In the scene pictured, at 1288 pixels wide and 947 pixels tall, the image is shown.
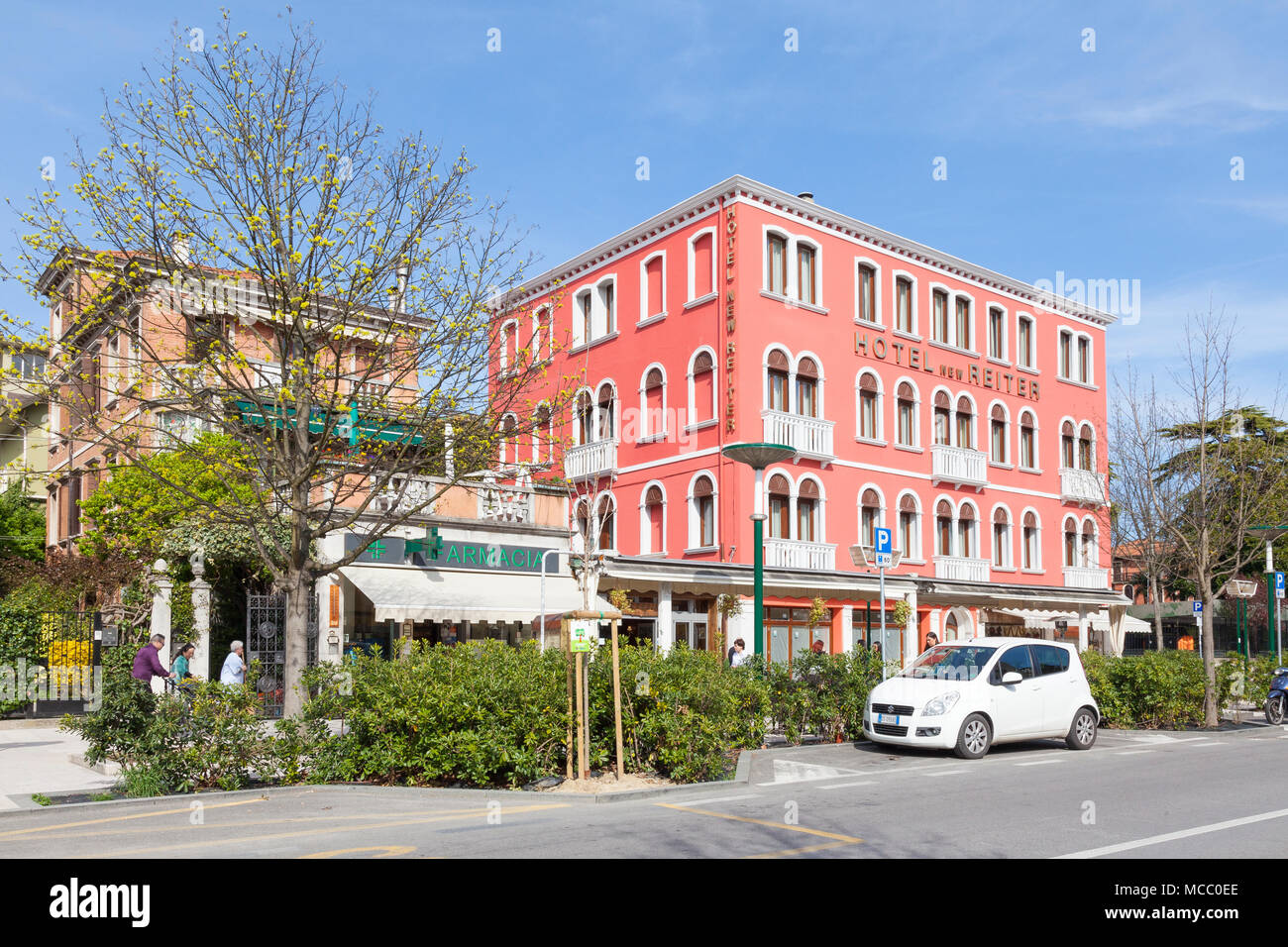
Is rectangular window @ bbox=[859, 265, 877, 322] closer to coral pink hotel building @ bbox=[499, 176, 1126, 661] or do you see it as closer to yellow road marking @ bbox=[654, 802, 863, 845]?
coral pink hotel building @ bbox=[499, 176, 1126, 661]

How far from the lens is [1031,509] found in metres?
37.4

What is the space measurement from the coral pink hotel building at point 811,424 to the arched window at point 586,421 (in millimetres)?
75

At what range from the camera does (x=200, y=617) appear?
842 inches

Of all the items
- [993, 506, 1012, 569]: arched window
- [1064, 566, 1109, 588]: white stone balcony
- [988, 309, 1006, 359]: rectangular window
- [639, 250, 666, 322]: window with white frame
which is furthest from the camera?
[1064, 566, 1109, 588]: white stone balcony

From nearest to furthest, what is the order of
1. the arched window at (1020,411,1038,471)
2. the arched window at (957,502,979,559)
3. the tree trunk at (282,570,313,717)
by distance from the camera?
the tree trunk at (282,570,313,717)
the arched window at (957,502,979,559)
the arched window at (1020,411,1038,471)

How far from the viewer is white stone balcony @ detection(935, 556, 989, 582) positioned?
33188 millimetres

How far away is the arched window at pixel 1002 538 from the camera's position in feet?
119

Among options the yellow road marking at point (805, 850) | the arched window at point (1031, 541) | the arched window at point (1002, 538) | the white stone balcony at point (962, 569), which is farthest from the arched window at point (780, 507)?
the yellow road marking at point (805, 850)

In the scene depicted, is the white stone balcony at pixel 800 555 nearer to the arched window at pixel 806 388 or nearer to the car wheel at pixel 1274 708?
the arched window at pixel 806 388

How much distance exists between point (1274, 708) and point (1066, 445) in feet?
57.2

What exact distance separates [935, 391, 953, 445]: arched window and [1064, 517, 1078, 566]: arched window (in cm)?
722

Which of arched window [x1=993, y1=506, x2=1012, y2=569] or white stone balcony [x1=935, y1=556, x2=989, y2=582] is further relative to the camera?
arched window [x1=993, y1=506, x2=1012, y2=569]

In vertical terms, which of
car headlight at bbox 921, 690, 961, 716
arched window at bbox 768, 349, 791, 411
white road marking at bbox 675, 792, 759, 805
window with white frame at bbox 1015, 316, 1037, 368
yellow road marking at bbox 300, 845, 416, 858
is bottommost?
white road marking at bbox 675, 792, 759, 805

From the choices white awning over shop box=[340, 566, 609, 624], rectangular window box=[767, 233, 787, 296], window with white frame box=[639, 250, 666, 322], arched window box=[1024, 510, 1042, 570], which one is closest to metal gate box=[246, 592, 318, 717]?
white awning over shop box=[340, 566, 609, 624]
